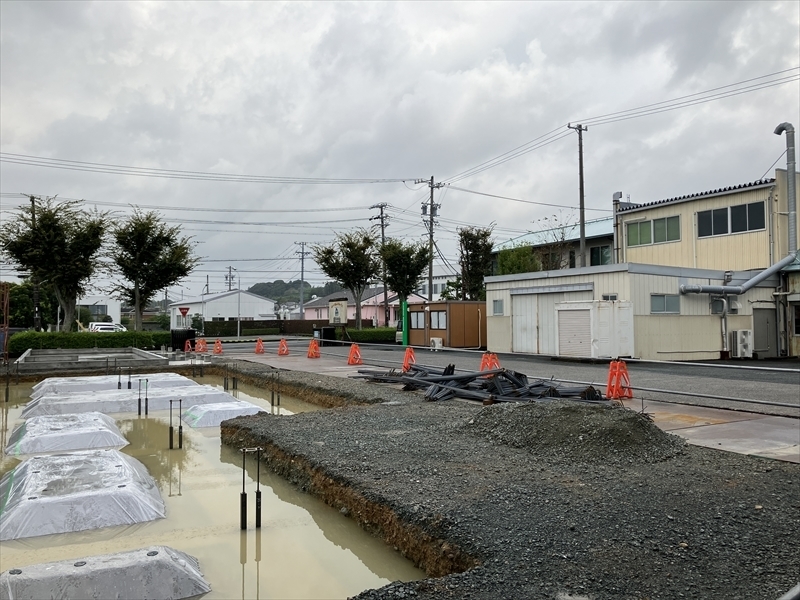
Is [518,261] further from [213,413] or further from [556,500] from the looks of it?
[556,500]

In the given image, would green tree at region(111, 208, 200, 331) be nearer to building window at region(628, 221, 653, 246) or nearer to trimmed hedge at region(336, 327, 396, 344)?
trimmed hedge at region(336, 327, 396, 344)

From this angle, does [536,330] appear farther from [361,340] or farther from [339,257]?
[339,257]

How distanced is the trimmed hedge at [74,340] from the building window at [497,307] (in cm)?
1508

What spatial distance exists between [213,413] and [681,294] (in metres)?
15.9

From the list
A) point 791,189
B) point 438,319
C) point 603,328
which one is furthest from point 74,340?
point 791,189

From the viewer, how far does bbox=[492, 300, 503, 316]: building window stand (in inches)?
996

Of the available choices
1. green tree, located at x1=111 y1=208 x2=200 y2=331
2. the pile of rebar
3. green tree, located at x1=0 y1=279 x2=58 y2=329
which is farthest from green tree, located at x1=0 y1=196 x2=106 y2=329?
the pile of rebar

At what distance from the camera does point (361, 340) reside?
123 ft

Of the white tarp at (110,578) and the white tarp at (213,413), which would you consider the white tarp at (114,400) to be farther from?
the white tarp at (110,578)

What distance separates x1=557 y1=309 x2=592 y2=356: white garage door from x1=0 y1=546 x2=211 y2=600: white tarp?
1707 cm

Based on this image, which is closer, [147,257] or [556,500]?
[556,500]

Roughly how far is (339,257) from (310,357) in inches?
693

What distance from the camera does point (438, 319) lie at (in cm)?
2944

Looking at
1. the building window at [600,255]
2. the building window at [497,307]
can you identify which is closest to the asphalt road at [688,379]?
the building window at [497,307]
